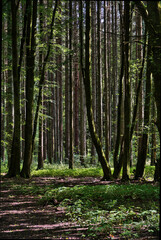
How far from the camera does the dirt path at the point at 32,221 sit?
15.1ft

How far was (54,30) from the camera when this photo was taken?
13.8 m

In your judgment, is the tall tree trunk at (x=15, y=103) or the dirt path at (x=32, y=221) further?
the tall tree trunk at (x=15, y=103)

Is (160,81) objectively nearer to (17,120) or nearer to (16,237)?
(16,237)

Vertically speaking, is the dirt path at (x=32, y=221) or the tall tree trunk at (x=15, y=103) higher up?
the tall tree trunk at (x=15, y=103)

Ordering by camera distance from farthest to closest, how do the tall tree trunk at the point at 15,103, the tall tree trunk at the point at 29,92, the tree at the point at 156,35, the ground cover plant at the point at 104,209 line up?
1. the tall tree trunk at the point at 29,92
2. the tall tree trunk at the point at 15,103
3. the ground cover plant at the point at 104,209
4. the tree at the point at 156,35

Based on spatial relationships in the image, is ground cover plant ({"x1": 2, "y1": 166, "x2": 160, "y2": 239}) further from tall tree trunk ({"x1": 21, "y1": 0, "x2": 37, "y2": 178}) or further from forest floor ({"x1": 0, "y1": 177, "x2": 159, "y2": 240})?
tall tree trunk ({"x1": 21, "y1": 0, "x2": 37, "y2": 178})

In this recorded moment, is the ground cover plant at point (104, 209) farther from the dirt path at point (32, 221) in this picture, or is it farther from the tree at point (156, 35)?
the tree at point (156, 35)

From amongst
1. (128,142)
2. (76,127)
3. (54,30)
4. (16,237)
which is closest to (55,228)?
(16,237)

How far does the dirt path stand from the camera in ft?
15.1

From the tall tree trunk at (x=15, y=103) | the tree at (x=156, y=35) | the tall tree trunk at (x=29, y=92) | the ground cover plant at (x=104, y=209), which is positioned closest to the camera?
the tree at (x=156, y=35)

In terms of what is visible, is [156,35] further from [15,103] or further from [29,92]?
[29,92]

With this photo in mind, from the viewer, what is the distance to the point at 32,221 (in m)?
5.64

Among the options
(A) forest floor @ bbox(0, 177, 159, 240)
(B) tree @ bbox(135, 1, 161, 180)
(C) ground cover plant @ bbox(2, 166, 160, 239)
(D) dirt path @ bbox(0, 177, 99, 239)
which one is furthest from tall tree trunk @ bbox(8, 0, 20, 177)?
(B) tree @ bbox(135, 1, 161, 180)

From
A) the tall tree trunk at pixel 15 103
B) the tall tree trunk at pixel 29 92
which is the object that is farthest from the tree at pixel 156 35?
the tall tree trunk at pixel 29 92
